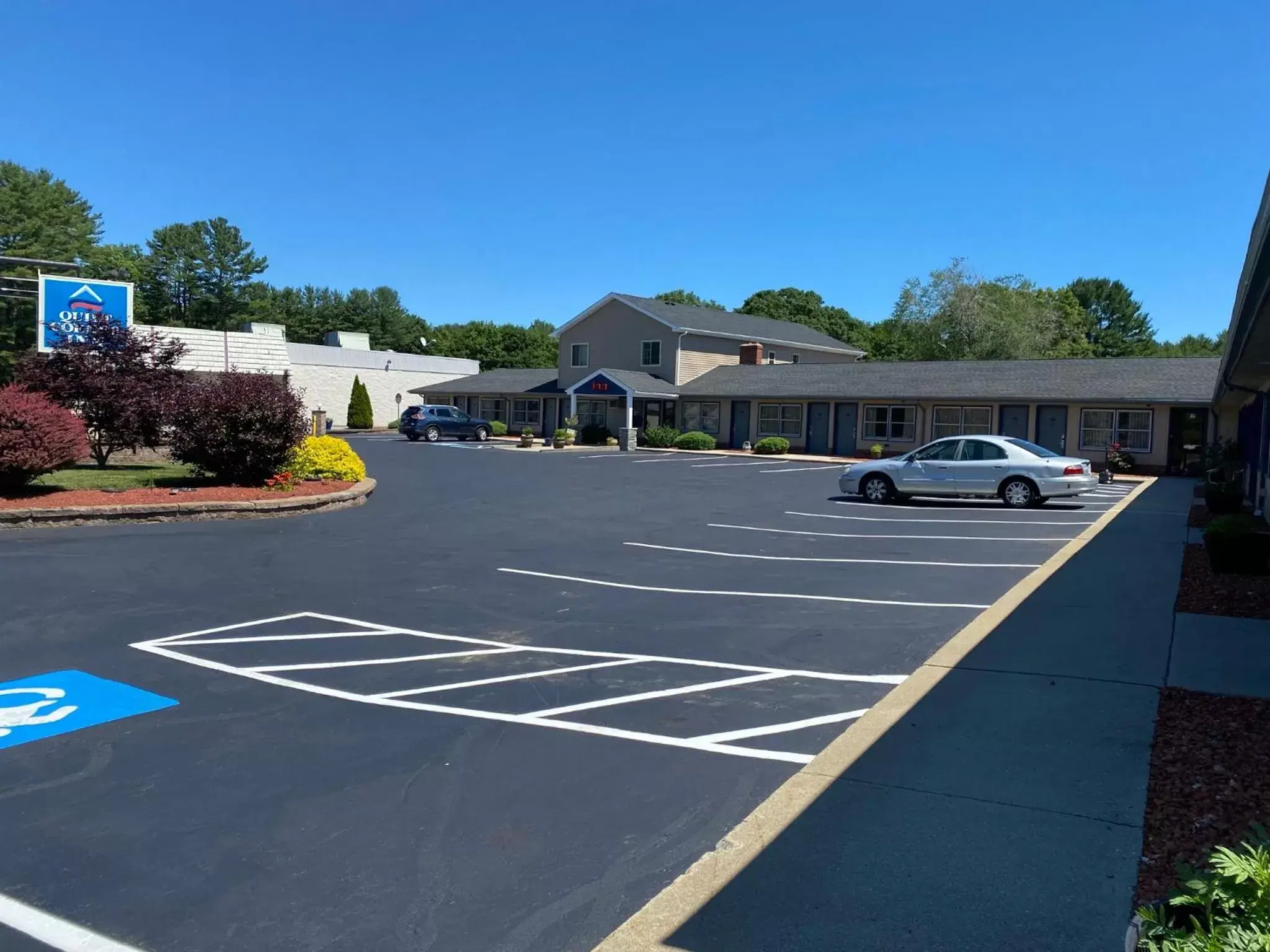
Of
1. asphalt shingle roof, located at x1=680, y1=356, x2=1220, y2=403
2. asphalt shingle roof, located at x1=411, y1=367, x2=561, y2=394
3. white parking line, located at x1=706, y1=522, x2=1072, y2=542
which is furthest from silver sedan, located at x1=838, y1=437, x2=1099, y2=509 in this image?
asphalt shingle roof, located at x1=411, y1=367, x2=561, y2=394

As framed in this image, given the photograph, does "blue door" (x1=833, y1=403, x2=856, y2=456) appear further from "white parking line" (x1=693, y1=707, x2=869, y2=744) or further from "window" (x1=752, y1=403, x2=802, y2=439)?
"white parking line" (x1=693, y1=707, x2=869, y2=744)

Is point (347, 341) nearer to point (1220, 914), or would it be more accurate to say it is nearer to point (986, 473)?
point (986, 473)

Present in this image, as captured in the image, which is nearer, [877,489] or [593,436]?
[877,489]

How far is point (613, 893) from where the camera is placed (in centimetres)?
404

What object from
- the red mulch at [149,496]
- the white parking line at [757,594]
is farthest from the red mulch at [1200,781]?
the red mulch at [149,496]

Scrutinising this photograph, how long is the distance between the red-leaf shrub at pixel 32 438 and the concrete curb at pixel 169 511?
1.07m

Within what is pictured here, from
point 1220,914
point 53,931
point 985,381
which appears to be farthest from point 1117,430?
point 53,931

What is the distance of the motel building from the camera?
3312cm

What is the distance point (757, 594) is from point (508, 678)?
4.08 meters

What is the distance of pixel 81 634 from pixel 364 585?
302 centimetres

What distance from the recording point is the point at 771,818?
467cm

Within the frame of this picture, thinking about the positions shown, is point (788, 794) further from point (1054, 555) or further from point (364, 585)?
point (1054, 555)

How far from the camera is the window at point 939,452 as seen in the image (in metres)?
20.5

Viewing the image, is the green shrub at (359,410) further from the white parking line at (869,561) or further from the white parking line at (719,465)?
the white parking line at (869,561)
